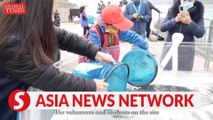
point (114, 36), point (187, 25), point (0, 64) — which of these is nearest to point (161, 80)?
point (114, 36)

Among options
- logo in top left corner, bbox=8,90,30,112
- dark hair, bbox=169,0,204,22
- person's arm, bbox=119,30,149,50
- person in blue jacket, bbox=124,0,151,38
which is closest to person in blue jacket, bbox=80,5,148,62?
person's arm, bbox=119,30,149,50

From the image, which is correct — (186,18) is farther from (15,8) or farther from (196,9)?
(15,8)

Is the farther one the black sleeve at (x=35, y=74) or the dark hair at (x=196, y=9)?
the dark hair at (x=196, y=9)

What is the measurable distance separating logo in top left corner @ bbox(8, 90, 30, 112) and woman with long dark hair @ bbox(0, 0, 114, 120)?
0.01m

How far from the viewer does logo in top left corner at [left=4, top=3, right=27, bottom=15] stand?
1.96 feet

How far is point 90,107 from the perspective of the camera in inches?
28.1

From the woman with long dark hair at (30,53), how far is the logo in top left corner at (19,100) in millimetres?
12

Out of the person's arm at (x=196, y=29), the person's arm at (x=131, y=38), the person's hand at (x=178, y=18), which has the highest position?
the person's hand at (x=178, y=18)

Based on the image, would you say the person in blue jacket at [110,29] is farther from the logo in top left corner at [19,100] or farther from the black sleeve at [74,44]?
the logo in top left corner at [19,100]

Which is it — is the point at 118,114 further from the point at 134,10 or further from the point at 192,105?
the point at 134,10

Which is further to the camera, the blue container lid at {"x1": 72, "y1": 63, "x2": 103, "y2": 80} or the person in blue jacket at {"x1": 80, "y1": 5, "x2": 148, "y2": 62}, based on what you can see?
the person in blue jacket at {"x1": 80, "y1": 5, "x2": 148, "y2": 62}

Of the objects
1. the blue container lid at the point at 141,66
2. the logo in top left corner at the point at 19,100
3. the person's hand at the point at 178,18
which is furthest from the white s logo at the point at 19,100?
the person's hand at the point at 178,18

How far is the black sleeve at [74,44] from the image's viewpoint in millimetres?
797

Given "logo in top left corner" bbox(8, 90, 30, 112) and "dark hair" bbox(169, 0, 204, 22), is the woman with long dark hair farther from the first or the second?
"dark hair" bbox(169, 0, 204, 22)
